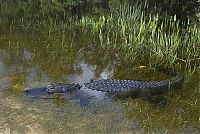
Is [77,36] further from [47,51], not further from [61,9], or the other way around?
[61,9]

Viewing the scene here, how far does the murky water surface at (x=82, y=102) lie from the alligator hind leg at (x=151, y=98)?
0.22 ft

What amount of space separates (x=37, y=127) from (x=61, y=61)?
227 cm

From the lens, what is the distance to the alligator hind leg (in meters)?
4.48

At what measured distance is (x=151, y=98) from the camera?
14.8 feet

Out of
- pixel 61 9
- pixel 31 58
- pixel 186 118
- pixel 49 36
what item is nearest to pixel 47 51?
pixel 31 58

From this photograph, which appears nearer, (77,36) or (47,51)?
(47,51)

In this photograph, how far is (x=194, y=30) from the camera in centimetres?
607

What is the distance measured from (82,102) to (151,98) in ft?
2.97

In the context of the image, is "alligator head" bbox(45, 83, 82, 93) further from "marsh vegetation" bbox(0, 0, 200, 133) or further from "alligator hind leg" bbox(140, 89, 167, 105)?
"alligator hind leg" bbox(140, 89, 167, 105)

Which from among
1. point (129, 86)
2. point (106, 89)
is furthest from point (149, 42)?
point (106, 89)

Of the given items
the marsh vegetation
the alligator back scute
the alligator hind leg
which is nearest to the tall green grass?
the marsh vegetation

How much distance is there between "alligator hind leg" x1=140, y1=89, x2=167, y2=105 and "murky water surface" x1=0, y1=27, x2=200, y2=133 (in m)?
0.07

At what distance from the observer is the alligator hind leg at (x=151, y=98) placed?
4.48 metres

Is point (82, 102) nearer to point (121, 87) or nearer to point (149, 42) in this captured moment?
point (121, 87)
